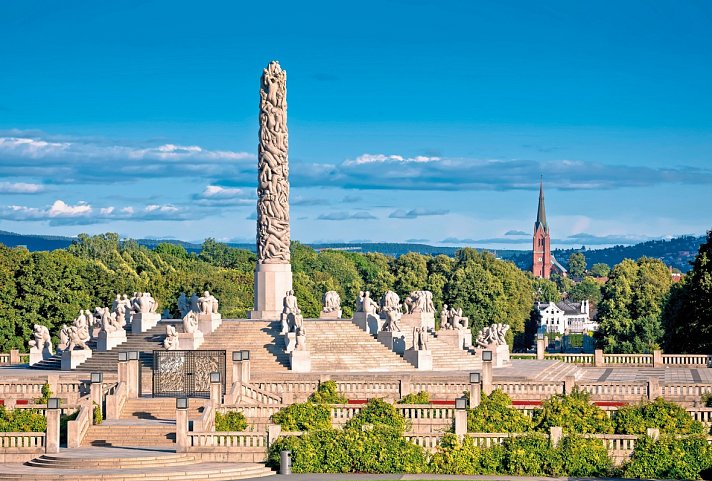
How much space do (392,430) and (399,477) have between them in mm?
2491

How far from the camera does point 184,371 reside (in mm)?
62125

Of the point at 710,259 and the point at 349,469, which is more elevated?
the point at 710,259

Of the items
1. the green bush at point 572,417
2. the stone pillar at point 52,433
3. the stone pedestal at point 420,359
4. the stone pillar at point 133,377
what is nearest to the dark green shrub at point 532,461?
the green bush at point 572,417

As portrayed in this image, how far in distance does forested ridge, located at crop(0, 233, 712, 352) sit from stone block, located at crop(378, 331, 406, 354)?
25.4 metres

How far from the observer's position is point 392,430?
50156 mm

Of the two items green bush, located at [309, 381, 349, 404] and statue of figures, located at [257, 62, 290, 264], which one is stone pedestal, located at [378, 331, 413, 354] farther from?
green bush, located at [309, 381, 349, 404]

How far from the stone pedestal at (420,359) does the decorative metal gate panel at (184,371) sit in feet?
43.3

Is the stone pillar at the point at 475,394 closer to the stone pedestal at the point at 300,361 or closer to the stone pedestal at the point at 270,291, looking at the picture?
the stone pedestal at the point at 300,361

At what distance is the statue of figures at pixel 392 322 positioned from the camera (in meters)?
76.1

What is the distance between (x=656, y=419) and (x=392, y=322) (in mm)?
24660

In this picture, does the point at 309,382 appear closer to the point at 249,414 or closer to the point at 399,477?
the point at 249,414

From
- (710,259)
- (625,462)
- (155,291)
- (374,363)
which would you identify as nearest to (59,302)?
(155,291)

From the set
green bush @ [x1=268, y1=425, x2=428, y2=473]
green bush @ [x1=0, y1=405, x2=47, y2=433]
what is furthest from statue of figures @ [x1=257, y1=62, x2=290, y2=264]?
green bush @ [x1=268, y1=425, x2=428, y2=473]

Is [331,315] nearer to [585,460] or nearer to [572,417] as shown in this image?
[572,417]
